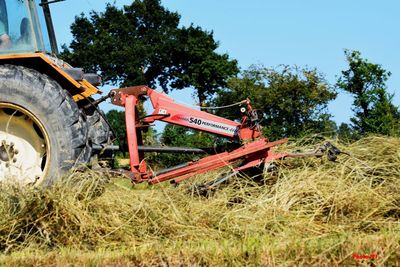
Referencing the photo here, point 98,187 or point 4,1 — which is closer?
point 98,187

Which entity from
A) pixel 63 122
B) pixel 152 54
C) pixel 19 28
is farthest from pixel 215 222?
pixel 152 54

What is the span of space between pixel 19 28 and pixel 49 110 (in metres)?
1.40

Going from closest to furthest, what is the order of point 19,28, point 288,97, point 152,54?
point 19,28
point 288,97
point 152,54

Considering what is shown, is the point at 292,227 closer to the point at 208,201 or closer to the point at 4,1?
the point at 208,201

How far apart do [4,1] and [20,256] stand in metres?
3.46

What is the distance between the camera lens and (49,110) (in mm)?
5523

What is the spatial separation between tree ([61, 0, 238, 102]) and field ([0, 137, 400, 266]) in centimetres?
2950

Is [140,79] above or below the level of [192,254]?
above

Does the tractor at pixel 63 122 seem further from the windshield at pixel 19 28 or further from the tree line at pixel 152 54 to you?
the tree line at pixel 152 54

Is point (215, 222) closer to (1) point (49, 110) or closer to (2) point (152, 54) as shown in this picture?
(1) point (49, 110)

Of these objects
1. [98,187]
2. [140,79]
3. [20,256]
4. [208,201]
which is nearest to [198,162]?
[208,201]

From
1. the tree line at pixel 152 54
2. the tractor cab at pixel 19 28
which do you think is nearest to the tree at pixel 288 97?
the tree line at pixel 152 54

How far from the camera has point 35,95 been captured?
217 inches

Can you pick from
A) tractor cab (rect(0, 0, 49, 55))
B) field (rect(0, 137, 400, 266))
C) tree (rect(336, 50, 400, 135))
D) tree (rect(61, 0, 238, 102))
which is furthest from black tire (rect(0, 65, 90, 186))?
tree (rect(61, 0, 238, 102))
